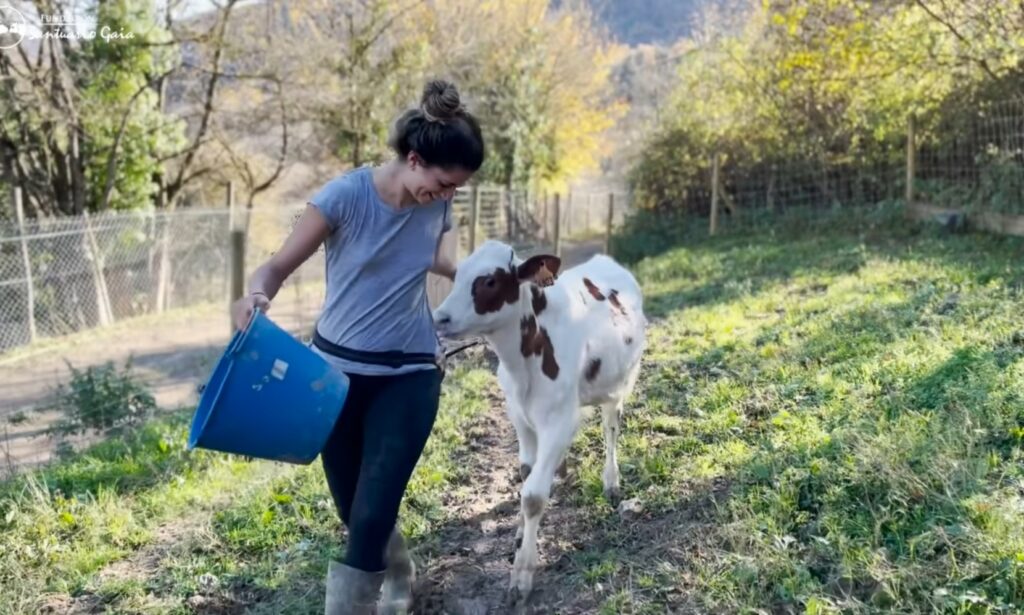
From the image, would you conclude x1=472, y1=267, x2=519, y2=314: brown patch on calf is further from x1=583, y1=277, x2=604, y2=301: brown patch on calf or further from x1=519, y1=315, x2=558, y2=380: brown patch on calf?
x1=583, y1=277, x2=604, y2=301: brown patch on calf

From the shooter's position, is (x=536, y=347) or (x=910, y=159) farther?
(x=910, y=159)

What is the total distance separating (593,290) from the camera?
461 cm

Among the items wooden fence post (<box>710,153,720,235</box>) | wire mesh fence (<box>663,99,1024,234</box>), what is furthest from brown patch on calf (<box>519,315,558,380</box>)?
wooden fence post (<box>710,153,720,235</box>)

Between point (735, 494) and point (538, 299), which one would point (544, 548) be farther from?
point (538, 299)

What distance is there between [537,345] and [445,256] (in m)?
0.75

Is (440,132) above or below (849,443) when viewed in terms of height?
above

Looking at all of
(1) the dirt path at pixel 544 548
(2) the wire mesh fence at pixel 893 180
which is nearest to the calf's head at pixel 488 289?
(1) the dirt path at pixel 544 548

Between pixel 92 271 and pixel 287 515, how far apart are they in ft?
34.9

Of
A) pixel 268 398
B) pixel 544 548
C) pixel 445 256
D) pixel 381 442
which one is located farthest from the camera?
pixel 544 548

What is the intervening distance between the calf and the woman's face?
669mm

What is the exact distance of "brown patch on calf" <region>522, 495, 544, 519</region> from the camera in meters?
3.66

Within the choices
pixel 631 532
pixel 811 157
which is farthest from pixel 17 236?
pixel 811 157

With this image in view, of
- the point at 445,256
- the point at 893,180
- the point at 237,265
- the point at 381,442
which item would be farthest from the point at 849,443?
the point at 893,180

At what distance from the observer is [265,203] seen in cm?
2111
